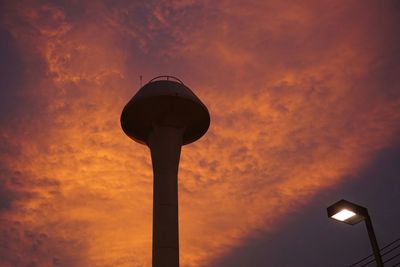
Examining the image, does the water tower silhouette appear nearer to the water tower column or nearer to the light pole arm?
the water tower column

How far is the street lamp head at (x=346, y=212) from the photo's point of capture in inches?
408

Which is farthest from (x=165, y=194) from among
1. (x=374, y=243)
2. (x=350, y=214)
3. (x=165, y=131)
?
(x=374, y=243)

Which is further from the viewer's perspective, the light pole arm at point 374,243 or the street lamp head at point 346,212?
the street lamp head at point 346,212

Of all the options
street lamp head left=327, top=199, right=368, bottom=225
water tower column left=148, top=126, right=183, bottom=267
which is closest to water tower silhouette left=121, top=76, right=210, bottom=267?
water tower column left=148, top=126, right=183, bottom=267

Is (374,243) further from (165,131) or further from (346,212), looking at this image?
(165,131)

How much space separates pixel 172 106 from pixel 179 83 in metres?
2.24

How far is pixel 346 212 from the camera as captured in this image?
10.4 meters

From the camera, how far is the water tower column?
23.3 meters

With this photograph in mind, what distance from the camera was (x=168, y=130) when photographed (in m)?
28.0

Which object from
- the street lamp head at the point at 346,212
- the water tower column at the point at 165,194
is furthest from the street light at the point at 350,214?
the water tower column at the point at 165,194

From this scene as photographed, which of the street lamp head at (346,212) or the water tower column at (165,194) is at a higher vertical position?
the water tower column at (165,194)

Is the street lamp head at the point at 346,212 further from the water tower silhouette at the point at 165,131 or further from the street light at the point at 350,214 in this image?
the water tower silhouette at the point at 165,131

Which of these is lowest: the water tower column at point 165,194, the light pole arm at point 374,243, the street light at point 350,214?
the light pole arm at point 374,243

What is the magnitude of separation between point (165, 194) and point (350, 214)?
15.7m
